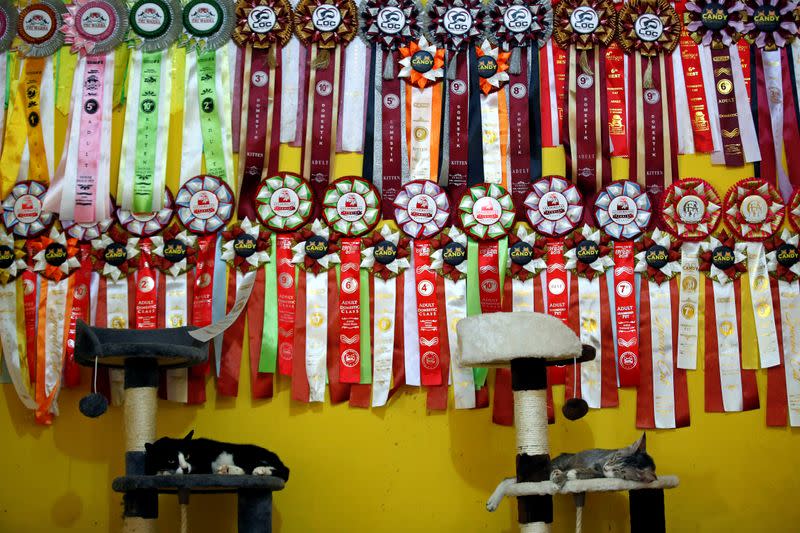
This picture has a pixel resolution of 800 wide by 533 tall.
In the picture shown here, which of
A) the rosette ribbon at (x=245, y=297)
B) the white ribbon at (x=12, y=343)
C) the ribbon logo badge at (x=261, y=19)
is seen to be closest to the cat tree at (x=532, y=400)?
the rosette ribbon at (x=245, y=297)

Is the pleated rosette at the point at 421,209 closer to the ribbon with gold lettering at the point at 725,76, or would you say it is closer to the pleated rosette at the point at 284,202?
the pleated rosette at the point at 284,202

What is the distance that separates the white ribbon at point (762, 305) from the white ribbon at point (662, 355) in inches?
12.2

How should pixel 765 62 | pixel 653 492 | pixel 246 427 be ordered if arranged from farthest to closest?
pixel 765 62, pixel 246 427, pixel 653 492

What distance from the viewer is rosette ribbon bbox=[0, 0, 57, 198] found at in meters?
3.76

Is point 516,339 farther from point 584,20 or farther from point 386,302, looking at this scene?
point 584,20

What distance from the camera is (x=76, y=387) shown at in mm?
3600

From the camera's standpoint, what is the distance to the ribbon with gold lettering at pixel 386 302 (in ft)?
11.8

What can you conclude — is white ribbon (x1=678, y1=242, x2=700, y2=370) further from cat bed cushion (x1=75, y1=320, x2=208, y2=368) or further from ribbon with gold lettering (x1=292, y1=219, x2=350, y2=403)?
cat bed cushion (x1=75, y1=320, x2=208, y2=368)

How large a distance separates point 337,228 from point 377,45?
0.73 metres

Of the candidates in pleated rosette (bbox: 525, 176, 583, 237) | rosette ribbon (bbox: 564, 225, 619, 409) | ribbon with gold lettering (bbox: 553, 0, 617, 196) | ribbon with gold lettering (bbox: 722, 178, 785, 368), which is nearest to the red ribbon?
pleated rosette (bbox: 525, 176, 583, 237)

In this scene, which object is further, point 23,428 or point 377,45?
point 377,45

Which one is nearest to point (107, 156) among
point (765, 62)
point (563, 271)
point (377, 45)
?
point (377, 45)

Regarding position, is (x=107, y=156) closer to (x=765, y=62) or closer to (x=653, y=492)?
(x=653, y=492)

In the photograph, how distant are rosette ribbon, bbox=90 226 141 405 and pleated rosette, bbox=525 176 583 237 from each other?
1.46 meters
